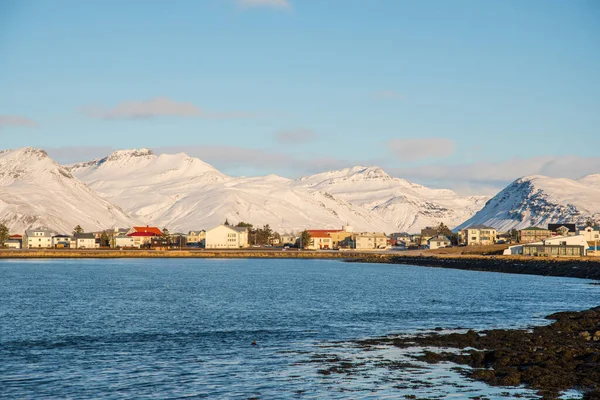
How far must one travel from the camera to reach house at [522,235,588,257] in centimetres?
13712

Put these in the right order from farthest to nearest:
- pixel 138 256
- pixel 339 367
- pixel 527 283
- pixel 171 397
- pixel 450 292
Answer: pixel 138 256 → pixel 527 283 → pixel 450 292 → pixel 339 367 → pixel 171 397

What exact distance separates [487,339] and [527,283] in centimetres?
5060

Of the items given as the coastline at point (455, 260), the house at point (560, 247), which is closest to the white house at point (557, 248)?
the house at point (560, 247)

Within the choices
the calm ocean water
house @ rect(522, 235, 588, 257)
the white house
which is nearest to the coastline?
the white house

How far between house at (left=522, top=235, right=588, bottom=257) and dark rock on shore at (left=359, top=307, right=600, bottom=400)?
100076 millimetres

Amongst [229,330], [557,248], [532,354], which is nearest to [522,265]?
[557,248]

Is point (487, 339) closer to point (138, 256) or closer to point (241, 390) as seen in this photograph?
point (241, 390)

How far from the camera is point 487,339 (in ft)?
120

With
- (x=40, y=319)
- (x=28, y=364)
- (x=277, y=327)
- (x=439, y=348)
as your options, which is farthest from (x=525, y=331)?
(x=40, y=319)

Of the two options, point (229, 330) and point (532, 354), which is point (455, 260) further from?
point (532, 354)

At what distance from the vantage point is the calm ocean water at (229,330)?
27.0m

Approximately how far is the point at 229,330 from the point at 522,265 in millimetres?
82954

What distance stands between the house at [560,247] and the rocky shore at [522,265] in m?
14.3

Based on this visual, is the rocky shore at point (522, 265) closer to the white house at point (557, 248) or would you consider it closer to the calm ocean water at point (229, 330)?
the white house at point (557, 248)
